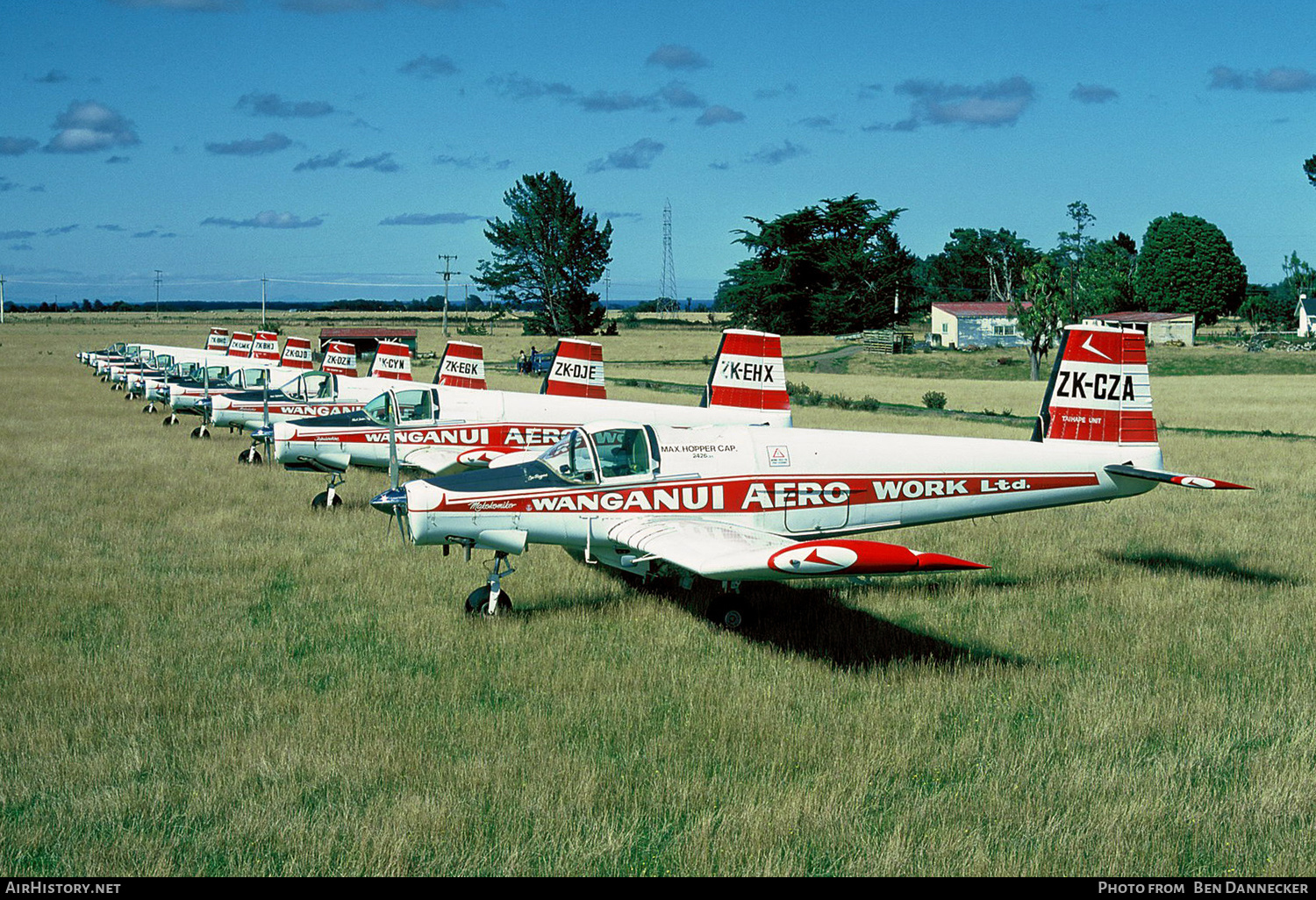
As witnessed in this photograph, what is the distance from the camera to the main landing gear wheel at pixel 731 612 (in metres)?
10.7

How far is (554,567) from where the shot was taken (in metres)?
13.5

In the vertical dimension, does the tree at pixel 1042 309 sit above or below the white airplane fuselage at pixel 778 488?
above

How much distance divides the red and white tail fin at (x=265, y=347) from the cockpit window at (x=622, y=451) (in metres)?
32.1

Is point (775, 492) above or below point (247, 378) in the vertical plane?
below

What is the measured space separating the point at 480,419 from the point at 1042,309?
49.4m

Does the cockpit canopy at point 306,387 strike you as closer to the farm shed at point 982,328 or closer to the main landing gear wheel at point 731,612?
the main landing gear wheel at point 731,612

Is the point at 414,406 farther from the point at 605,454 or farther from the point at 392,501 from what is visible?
the point at 605,454

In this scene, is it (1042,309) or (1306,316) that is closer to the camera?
(1042,309)

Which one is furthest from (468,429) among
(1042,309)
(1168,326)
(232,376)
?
(1168,326)

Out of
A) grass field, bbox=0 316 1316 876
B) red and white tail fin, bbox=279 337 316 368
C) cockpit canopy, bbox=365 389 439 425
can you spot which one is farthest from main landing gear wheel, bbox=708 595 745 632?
red and white tail fin, bbox=279 337 316 368

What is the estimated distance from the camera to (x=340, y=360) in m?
32.1

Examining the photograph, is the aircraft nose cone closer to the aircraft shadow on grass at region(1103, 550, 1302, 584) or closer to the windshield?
the aircraft shadow on grass at region(1103, 550, 1302, 584)

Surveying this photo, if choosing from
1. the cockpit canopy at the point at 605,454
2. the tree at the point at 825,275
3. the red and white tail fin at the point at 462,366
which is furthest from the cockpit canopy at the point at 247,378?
the tree at the point at 825,275
